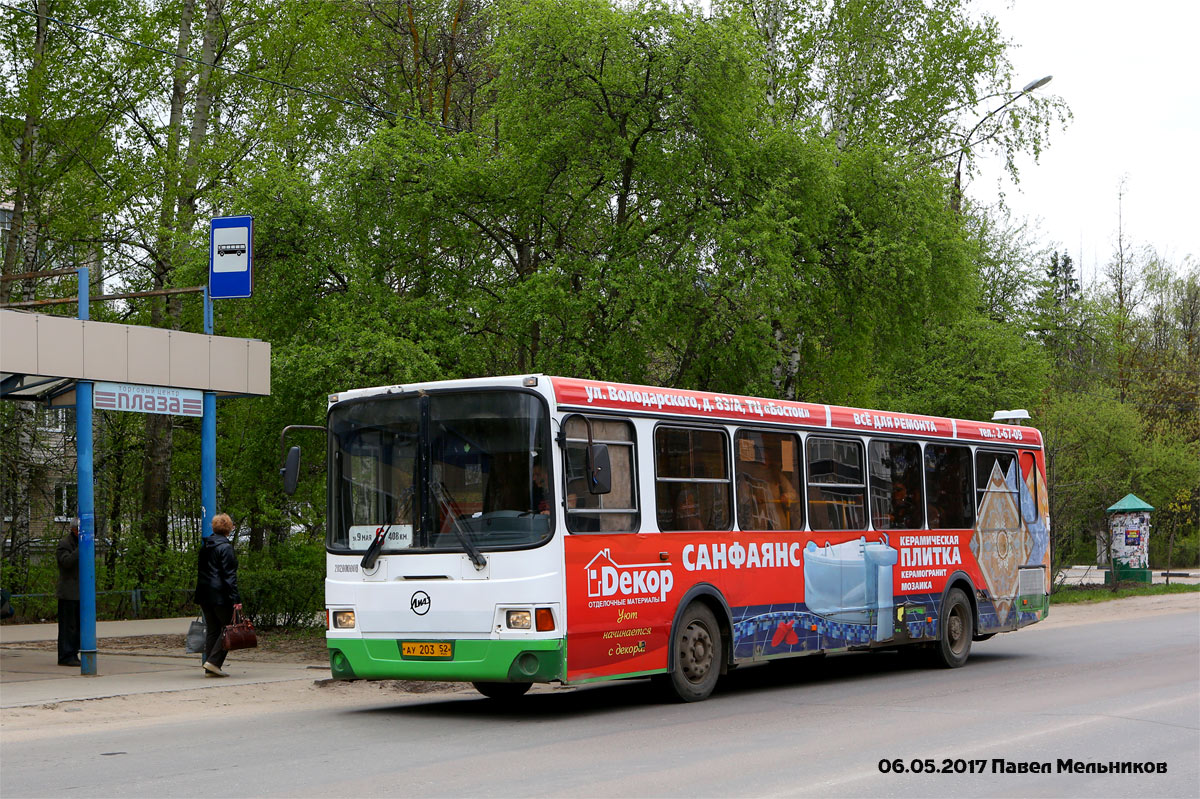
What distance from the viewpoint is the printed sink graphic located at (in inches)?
593

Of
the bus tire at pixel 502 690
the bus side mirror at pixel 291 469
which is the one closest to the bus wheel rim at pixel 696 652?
the bus tire at pixel 502 690

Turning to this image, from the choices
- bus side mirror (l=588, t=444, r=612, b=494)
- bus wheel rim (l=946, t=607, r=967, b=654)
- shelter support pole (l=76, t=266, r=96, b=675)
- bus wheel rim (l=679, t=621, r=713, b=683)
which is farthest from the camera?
bus wheel rim (l=946, t=607, r=967, b=654)

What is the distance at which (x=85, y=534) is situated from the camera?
620 inches

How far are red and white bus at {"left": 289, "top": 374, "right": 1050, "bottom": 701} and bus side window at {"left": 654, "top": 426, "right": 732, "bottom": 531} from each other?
0.02m

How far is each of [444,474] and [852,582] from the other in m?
5.63

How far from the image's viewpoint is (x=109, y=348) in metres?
15.9

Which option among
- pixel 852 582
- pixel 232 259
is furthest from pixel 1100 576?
pixel 232 259

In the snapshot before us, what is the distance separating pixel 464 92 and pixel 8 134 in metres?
10.1

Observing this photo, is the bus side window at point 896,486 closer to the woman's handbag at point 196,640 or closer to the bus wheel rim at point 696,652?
the bus wheel rim at point 696,652

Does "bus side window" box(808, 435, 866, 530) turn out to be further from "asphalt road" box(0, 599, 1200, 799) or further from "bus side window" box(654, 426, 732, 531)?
"asphalt road" box(0, 599, 1200, 799)

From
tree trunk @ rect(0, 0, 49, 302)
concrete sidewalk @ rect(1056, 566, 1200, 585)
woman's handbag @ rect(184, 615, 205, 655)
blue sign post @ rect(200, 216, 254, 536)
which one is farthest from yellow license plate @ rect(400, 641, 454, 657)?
concrete sidewalk @ rect(1056, 566, 1200, 585)

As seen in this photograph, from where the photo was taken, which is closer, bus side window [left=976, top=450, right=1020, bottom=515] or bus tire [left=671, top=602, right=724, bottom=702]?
bus tire [left=671, top=602, right=724, bottom=702]

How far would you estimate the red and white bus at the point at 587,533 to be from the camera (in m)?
11.8

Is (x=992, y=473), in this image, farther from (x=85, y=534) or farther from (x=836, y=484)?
(x=85, y=534)
